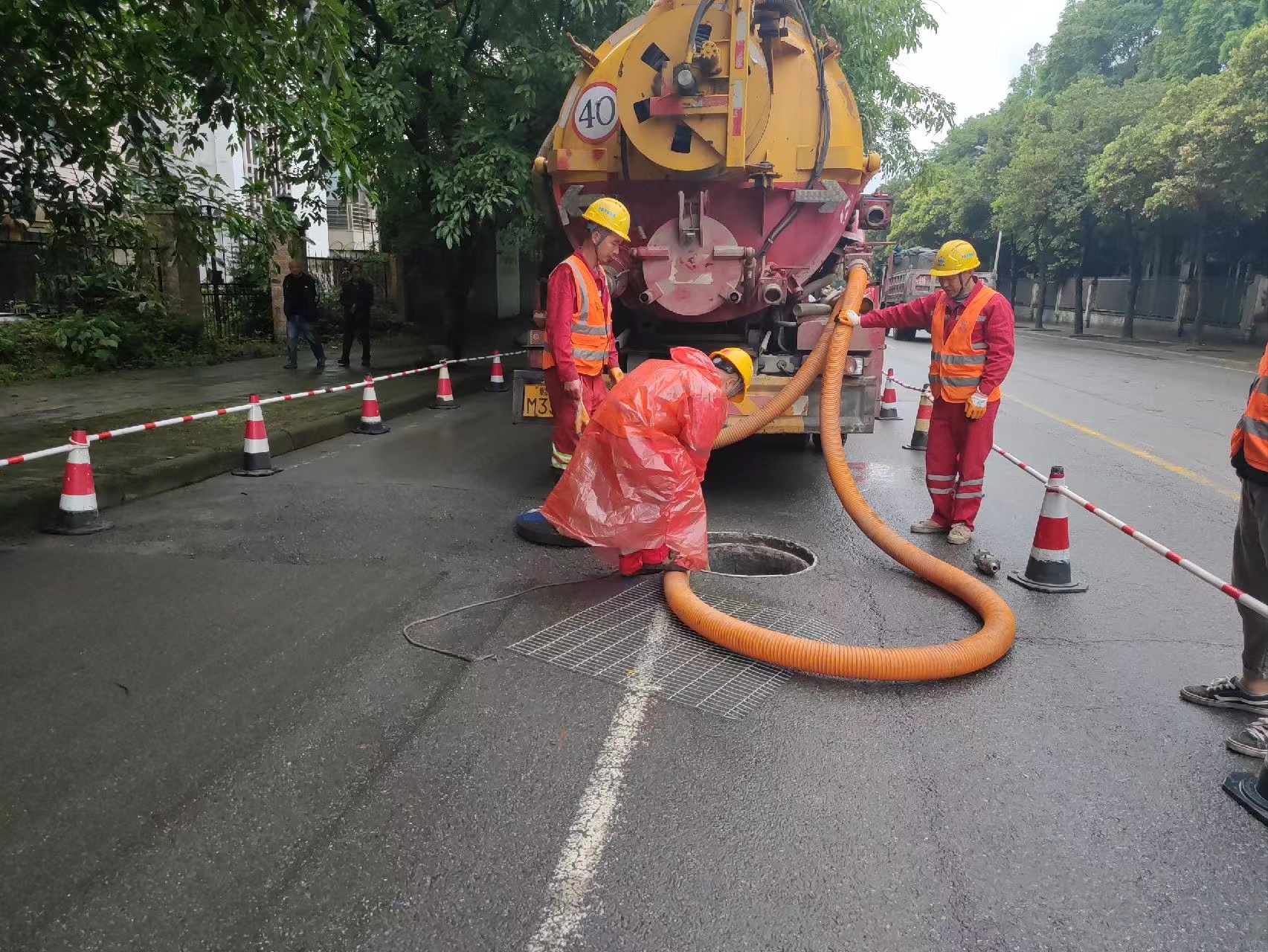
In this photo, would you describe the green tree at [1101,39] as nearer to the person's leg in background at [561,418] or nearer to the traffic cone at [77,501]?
the person's leg in background at [561,418]

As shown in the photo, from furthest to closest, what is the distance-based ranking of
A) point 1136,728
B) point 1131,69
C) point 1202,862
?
point 1131,69
point 1136,728
point 1202,862

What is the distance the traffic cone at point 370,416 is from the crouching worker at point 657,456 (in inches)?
206

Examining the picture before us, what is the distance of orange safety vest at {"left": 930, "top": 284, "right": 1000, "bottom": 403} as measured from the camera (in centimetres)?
549

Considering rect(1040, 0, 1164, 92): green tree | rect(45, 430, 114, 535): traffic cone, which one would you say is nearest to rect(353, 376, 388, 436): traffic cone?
rect(45, 430, 114, 535): traffic cone

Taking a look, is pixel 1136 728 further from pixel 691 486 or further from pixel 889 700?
pixel 691 486

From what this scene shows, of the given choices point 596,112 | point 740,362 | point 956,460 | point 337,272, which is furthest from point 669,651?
point 337,272

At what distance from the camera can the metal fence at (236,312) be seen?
15.0 m

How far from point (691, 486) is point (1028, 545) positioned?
8.38 ft

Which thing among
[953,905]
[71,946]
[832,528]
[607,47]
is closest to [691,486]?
[832,528]

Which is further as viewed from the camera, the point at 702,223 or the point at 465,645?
the point at 702,223

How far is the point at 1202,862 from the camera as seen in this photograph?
8.36 ft

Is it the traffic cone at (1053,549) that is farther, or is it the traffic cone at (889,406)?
the traffic cone at (889,406)

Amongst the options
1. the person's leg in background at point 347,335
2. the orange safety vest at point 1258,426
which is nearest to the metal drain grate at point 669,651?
the orange safety vest at point 1258,426

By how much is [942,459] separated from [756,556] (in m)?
1.46
